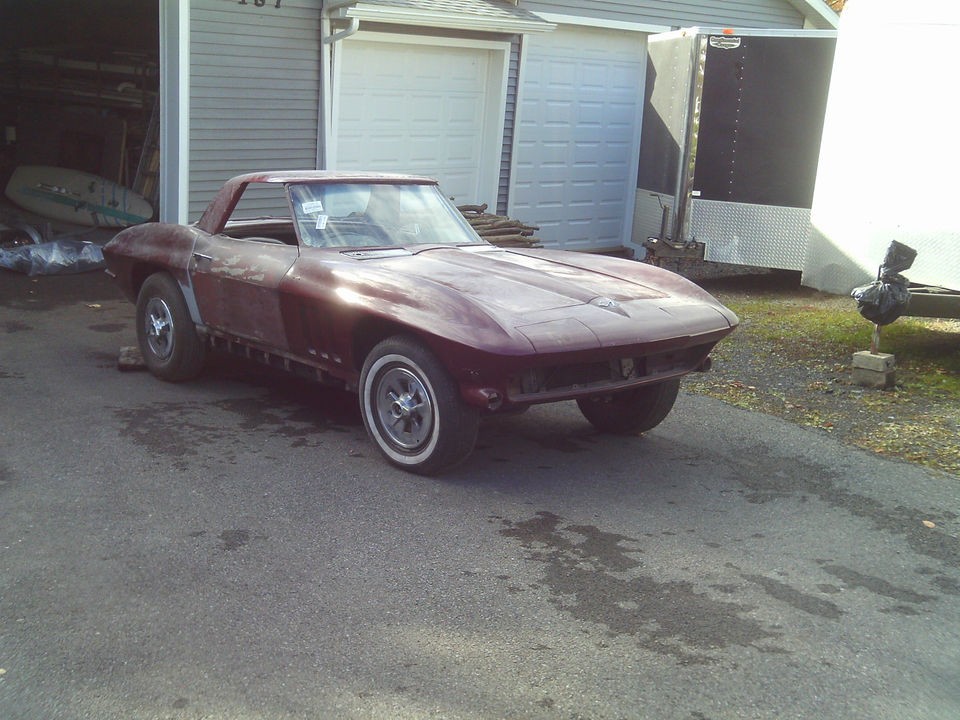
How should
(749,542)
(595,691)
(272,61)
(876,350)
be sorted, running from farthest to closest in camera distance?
(272,61) < (876,350) < (749,542) < (595,691)

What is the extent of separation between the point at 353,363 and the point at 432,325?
856mm

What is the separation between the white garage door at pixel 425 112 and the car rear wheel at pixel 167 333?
4.86 m

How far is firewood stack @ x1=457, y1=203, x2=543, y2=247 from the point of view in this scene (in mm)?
10484

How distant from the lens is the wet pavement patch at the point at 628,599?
386cm

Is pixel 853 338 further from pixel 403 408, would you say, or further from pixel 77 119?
pixel 77 119

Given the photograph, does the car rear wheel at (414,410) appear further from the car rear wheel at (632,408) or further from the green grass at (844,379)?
the green grass at (844,379)

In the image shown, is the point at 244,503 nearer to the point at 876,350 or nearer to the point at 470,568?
the point at 470,568

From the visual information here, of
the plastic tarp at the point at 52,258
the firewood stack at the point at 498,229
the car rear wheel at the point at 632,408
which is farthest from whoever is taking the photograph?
the plastic tarp at the point at 52,258

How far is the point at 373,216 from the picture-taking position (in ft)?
21.7

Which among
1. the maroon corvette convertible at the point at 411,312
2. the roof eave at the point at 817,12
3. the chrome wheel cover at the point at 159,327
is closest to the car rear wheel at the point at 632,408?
the maroon corvette convertible at the point at 411,312

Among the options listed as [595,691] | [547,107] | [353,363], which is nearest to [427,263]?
[353,363]

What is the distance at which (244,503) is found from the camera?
5.12 m

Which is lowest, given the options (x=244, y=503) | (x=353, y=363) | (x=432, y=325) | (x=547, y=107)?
(x=244, y=503)

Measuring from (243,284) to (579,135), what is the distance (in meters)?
8.71
